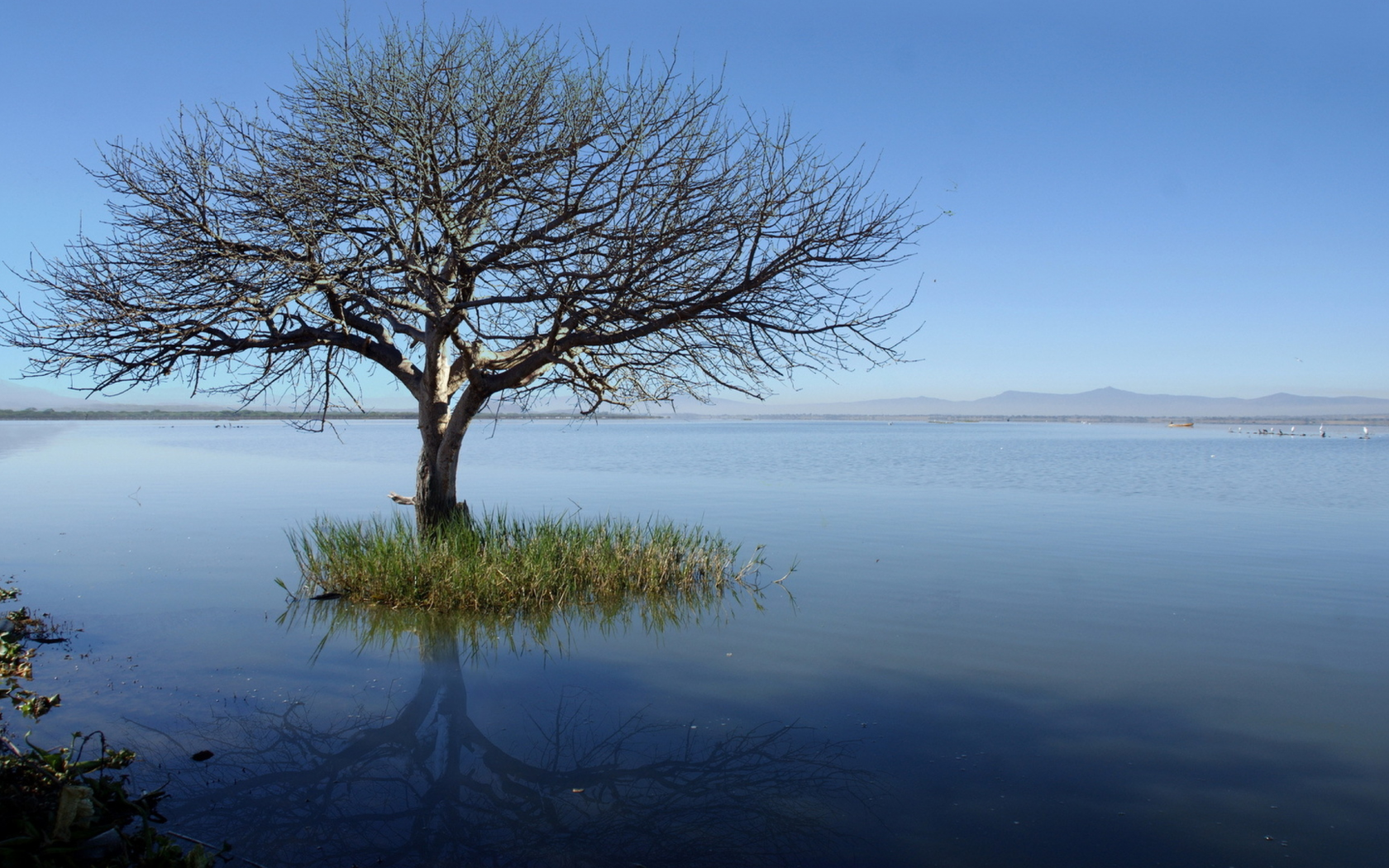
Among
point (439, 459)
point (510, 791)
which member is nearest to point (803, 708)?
point (510, 791)

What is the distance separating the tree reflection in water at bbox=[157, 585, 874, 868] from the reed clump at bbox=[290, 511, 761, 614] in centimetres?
369

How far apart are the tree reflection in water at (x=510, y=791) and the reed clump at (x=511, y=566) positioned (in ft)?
12.1

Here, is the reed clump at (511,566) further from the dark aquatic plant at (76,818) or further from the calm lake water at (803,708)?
the dark aquatic plant at (76,818)

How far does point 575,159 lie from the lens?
12.6 metres

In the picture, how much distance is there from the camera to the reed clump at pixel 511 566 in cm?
1239

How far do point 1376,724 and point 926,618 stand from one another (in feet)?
16.3

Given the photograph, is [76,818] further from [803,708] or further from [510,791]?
[803,708]

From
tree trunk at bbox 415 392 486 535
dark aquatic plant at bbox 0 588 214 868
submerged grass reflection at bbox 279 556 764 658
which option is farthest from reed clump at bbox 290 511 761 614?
dark aquatic plant at bbox 0 588 214 868

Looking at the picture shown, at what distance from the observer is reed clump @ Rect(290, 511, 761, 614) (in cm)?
1239

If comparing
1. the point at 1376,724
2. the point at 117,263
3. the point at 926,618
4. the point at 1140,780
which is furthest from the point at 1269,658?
the point at 117,263

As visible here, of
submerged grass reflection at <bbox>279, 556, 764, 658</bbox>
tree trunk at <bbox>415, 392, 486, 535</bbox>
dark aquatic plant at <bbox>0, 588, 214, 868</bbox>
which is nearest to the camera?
dark aquatic plant at <bbox>0, 588, 214, 868</bbox>

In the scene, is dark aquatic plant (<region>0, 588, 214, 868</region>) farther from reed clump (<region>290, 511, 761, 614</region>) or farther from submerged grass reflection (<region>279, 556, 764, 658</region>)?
reed clump (<region>290, 511, 761, 614</region>)

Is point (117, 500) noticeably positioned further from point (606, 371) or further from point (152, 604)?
point (606, 371)

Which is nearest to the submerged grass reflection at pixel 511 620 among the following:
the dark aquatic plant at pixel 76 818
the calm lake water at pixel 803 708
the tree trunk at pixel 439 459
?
the calm lake water at pixel 803 708
